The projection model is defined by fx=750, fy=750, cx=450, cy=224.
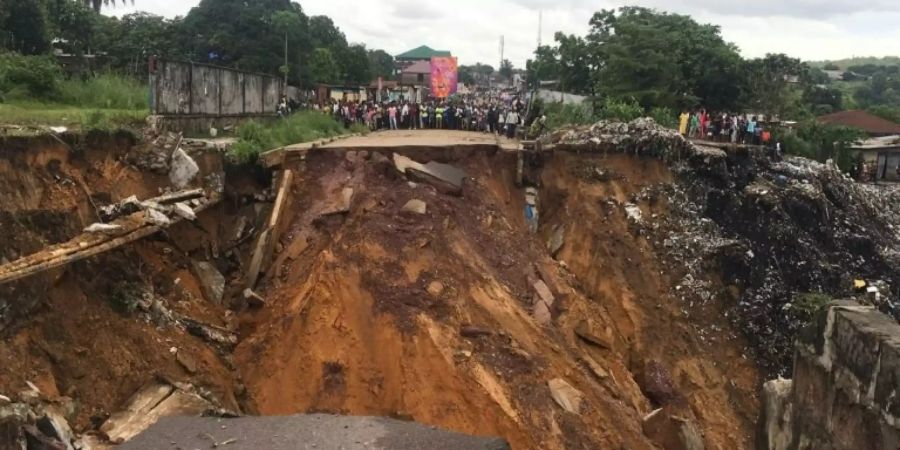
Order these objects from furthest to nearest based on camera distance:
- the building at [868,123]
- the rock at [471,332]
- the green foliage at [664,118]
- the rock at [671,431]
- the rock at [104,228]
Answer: the building at [868,123] < the green foliage at [664,118] < the rock at [671,431] < the rock at [471,332] < the rock at [104,228]

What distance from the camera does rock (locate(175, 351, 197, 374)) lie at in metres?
10.9

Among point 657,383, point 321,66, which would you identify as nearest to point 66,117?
point 657,383

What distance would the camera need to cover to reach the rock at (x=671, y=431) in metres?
12.2

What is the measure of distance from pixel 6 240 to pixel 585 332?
9.46m

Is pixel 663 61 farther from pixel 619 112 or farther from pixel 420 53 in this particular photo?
pixel 420 53

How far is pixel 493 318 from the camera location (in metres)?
12.6

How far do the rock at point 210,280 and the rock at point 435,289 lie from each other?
12.2 ft

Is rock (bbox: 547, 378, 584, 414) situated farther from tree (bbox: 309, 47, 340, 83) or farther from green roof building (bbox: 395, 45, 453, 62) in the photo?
green roof building (bbox: 395, 45, 453, 62)

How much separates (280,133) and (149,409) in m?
8.50

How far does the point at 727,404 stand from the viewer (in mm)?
13727

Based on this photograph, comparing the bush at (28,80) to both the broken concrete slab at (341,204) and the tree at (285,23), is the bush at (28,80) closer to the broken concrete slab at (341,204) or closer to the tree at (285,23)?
the broken concrete slab at (341,204)

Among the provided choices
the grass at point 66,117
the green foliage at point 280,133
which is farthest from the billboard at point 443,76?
the grass at point 66,117

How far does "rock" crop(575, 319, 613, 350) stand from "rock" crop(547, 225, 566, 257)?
7.39ft

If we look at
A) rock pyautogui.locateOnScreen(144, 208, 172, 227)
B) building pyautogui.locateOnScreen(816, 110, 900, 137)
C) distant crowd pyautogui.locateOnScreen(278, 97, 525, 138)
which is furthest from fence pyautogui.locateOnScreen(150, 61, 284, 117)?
building pyautogui.locateOnScreen(816, 110, 900, 137)
